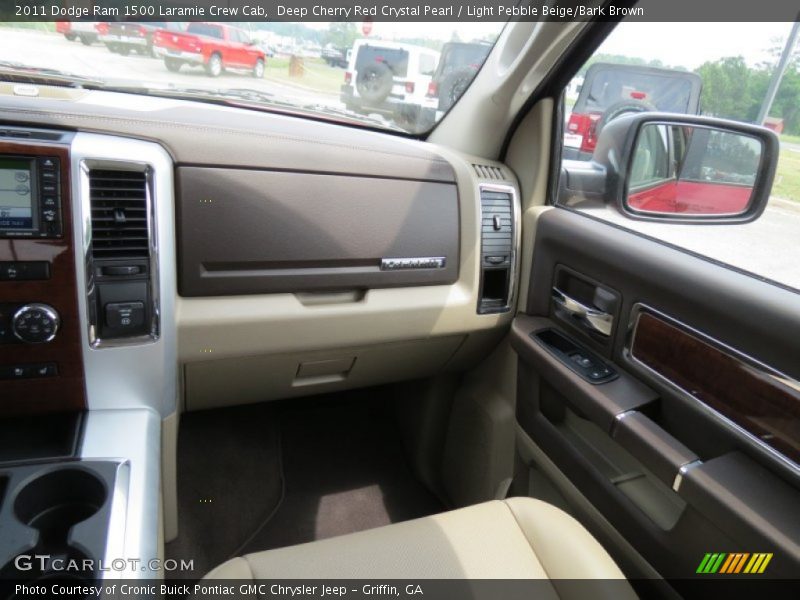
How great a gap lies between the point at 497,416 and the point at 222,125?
1.31 m

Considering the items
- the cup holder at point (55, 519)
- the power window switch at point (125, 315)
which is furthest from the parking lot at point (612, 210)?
the cup holder at point (55, 519)

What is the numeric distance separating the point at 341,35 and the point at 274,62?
8.4 inches

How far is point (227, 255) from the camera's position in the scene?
146 cm

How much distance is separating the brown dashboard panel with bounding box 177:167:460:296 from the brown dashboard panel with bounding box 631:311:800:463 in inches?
24.9

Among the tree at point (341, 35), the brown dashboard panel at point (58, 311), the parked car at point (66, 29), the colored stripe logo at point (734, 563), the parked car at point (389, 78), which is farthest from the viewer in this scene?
the parked car at point (389, 78)

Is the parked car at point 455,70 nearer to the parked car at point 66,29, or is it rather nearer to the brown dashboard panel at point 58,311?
the parked car at point 66,29

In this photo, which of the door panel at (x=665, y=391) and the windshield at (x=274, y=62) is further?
the windshield at (x=274, y=62)

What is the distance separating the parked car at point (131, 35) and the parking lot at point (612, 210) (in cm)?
3

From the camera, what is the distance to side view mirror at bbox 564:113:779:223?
1413 mm

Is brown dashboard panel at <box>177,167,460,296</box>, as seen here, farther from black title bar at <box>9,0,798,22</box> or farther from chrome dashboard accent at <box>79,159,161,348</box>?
black title bar at <box>9,0,798,22</box>

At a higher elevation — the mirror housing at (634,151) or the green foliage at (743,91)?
the green foliage at (743,91)

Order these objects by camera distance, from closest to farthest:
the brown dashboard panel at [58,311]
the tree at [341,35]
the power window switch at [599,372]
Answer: the brown dashboard panel at [58,311], the power window switch at [599,372], the tree at [341,35]

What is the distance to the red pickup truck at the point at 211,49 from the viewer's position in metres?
A: 1.49

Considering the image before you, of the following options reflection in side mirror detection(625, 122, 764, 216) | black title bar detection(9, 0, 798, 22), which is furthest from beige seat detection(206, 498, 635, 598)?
black title bar detection(9, 0, 798, 22)
